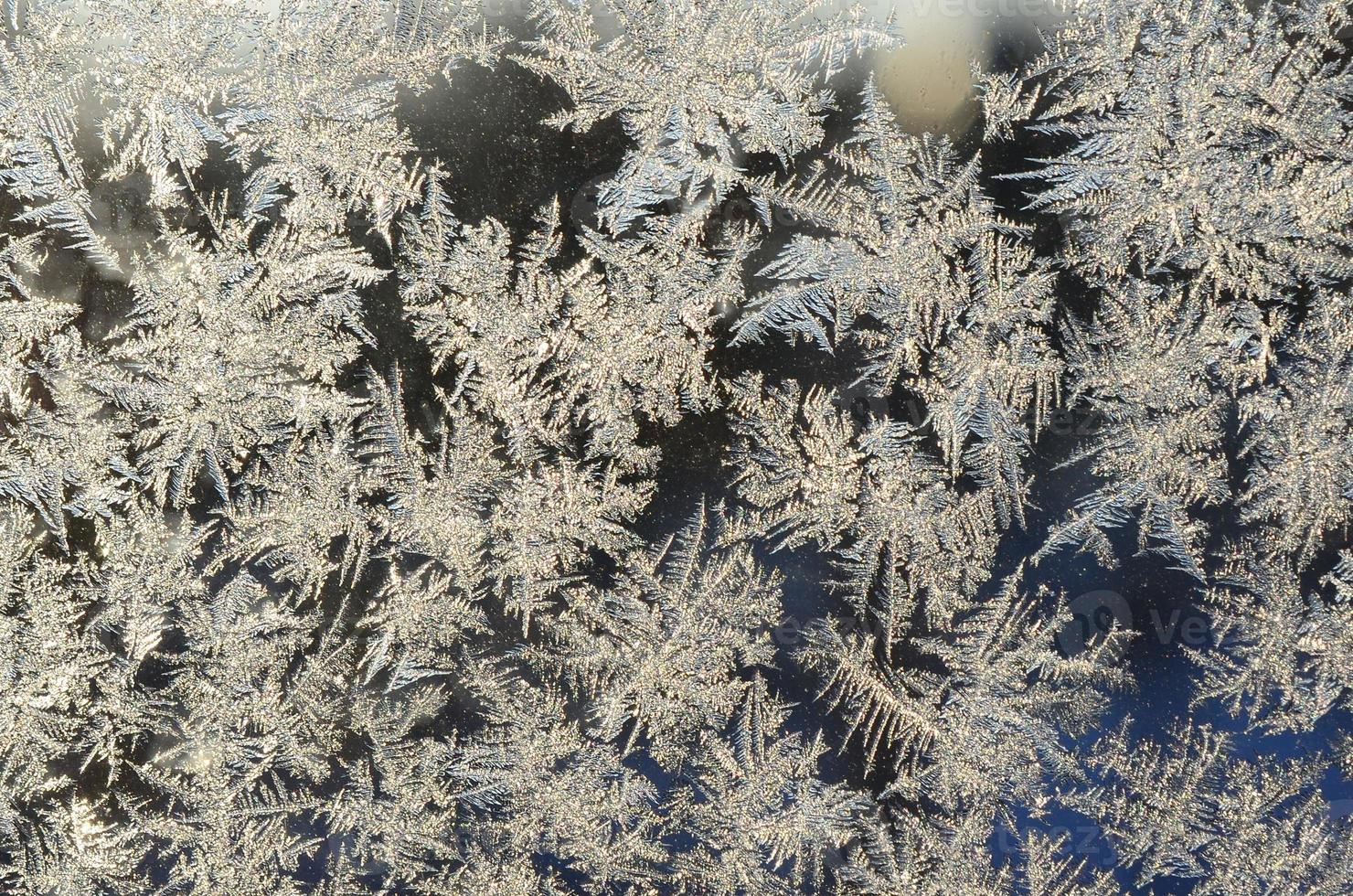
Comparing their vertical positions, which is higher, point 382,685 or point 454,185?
point 454,185

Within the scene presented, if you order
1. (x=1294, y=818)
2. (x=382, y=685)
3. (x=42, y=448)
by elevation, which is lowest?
(x=1294, y=818)

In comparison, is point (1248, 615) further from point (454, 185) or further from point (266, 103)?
point (266, 103)

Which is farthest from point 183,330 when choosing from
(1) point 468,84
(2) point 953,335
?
(2) point 953,335

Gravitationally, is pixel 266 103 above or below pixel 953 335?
above

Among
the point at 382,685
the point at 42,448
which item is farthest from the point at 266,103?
the point at 382,685

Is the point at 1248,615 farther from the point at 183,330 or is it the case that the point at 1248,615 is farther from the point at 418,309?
the point at 183,330

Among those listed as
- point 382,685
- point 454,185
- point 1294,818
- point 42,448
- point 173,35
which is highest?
point 173,35
